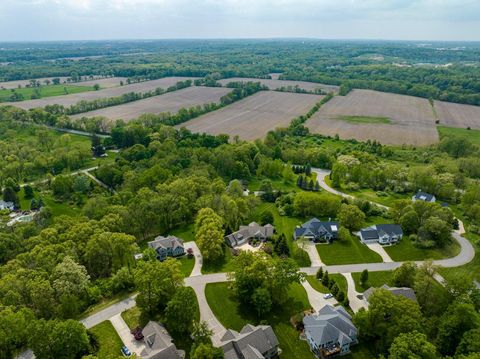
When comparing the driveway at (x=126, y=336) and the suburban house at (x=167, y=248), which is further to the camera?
the suburban house at (x=167, y=248)

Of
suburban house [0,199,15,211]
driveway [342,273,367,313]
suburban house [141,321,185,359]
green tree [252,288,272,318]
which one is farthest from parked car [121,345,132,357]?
suburban house [0,199,15,211]

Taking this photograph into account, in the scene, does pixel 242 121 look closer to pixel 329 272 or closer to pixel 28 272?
pixel 329 272

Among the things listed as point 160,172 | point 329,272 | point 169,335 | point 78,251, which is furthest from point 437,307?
point 160,172

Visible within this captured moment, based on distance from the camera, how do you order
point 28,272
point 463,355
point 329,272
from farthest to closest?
1. point 329,272
2. point 28,272
3. point 463,355

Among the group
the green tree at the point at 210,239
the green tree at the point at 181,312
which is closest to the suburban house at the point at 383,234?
the green tree at the point at 210,239

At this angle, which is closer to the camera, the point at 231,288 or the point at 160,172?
the point at 231,288

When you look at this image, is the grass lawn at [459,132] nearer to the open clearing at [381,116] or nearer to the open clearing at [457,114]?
the open clearing at [381,116]

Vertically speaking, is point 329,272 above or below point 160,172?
below
